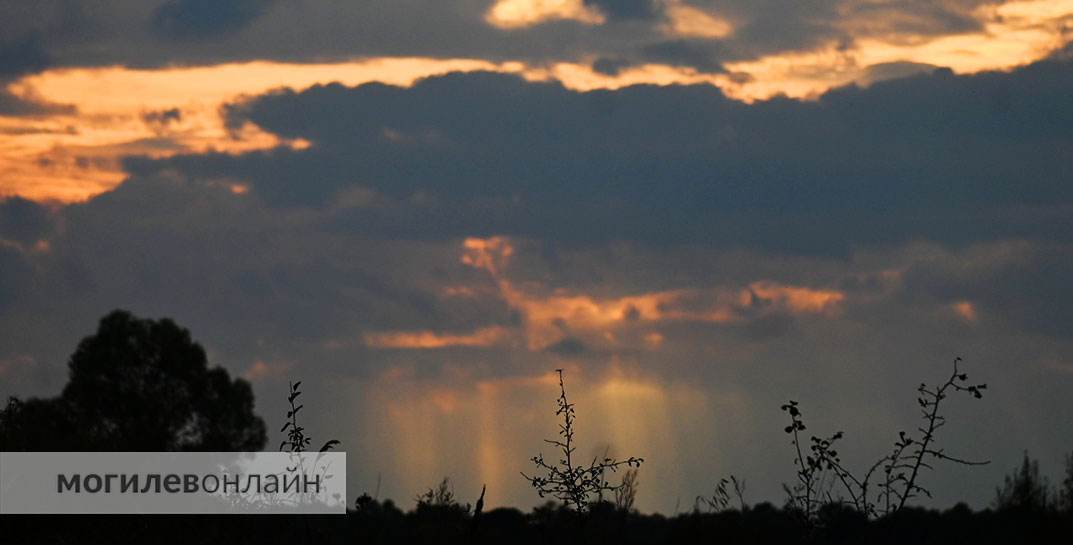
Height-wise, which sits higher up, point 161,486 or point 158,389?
point 158,389

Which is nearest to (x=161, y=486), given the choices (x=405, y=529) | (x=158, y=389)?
(x=405, y=529)

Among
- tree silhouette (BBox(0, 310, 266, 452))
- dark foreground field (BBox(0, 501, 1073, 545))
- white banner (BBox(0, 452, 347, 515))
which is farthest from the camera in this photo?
tree silhouette (BBox(0, 310, 266, 452))

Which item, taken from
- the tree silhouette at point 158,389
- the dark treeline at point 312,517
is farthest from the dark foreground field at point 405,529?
the tree silhouette at point 158,389

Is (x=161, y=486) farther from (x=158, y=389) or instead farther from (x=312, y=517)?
(x=158, y=389)

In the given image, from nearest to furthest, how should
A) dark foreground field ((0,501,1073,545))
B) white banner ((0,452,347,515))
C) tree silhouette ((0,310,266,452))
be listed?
dark foreground field ((0,501,1073,545))
white banner ((0,452,347,515))
tree silhouette ((0,310,266,452))

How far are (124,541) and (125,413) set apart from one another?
65.7 meters

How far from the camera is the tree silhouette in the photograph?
82312 mm

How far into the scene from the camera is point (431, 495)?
61.1 ft

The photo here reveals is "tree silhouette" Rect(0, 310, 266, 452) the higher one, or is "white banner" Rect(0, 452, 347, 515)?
"tree silhouette" Rect(0, 310, 266, 452)

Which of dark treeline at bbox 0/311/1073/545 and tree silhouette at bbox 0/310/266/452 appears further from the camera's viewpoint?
tree silhouette at bbox 0/310/266/452

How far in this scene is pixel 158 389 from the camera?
3319 inches

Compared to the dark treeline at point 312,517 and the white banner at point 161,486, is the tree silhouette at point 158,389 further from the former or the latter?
the white banner at point 161,486

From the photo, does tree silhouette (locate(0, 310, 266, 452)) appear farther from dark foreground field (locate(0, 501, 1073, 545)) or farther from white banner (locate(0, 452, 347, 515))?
white banner (locate(0, 452, 347, 515))

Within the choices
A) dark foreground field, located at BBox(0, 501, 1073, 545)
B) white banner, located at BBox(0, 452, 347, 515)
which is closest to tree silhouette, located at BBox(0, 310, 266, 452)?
dark foreground field, located at BBox(0, 501, 1073, 545)
